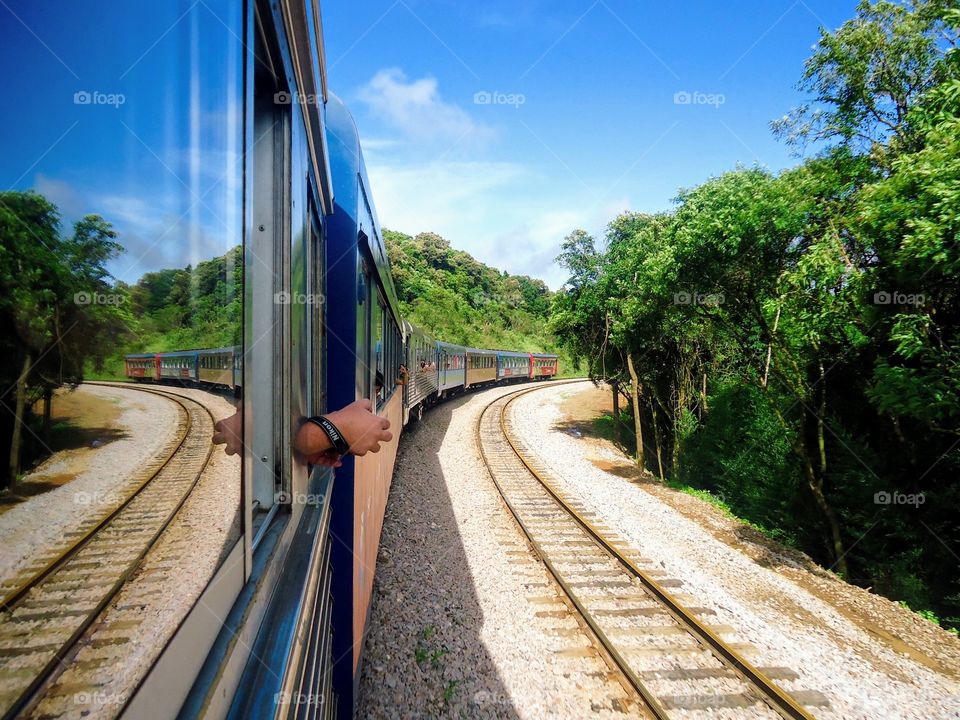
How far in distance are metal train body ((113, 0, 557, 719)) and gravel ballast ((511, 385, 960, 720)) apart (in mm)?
4200

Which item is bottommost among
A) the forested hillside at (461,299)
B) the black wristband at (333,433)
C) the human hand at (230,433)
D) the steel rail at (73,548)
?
the black wristband at (333,433)

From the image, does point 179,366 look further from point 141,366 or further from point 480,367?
point 480,367

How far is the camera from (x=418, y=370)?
14430 mm

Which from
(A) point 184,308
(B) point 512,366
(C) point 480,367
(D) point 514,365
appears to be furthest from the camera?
(D) point 514,365

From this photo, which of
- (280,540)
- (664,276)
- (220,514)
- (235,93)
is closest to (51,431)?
(220,514)

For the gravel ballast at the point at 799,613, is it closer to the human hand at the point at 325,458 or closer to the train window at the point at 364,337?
the train window at the point at 364,337

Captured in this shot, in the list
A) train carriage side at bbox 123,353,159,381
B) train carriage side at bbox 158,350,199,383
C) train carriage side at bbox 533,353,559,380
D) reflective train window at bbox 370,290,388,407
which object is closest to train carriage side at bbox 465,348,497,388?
train carriage side at bbox 533,353,559,380

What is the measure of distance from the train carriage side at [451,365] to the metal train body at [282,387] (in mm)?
15540

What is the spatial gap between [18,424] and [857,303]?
8.65 m

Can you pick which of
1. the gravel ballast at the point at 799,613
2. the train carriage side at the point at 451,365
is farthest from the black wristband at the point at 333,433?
the train carriage side at the point at 451,365

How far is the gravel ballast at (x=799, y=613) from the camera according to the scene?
15.1ft

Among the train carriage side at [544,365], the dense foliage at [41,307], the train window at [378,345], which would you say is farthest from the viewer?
the train carriage side at [544,365]

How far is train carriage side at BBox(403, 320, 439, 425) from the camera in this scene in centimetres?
1220

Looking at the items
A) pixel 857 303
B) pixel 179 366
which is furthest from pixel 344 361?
pixel 857 303
